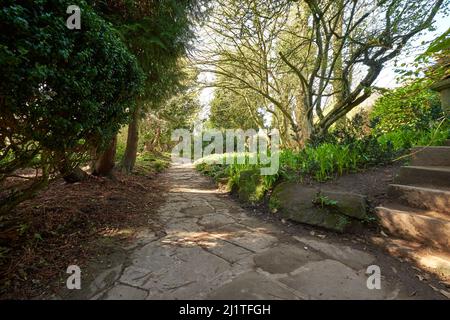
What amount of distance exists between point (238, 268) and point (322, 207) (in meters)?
1.55

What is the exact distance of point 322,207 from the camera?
10.3ft

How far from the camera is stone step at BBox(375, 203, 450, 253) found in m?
2.25

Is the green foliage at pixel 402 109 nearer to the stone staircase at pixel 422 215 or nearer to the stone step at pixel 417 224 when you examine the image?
the stone staircase at pixel 422 215

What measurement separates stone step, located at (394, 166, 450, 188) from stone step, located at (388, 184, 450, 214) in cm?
20

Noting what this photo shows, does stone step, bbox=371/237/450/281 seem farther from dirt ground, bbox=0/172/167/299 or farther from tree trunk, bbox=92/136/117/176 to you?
tree trunk, bbox=92/136/117/176

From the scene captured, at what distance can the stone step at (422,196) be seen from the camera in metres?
2.52

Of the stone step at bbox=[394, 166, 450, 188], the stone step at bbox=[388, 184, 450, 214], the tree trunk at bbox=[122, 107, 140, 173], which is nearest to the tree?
the stone step at bbox=[388, 184, 450, 214]

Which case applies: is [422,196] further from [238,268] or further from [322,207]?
[238,268]

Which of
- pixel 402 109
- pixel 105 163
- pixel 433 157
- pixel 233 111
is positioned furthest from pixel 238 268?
pixel 233 111

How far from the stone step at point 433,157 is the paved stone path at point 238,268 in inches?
77.4

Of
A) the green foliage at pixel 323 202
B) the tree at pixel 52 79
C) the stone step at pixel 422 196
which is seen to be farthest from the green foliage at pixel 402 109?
the tree at pixel 52 79

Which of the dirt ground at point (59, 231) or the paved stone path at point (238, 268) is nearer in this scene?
the paved stone path at point (238, 268)
